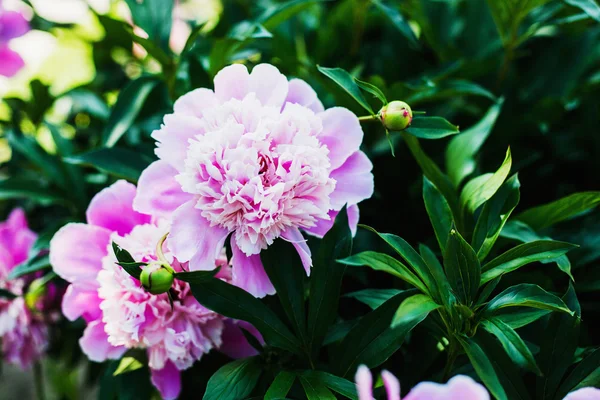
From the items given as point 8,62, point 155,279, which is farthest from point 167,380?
point 8,62

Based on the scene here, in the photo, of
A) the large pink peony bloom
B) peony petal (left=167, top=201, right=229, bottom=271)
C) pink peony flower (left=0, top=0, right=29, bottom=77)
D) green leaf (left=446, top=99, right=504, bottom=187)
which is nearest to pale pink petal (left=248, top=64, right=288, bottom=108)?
the large pink peony bloom

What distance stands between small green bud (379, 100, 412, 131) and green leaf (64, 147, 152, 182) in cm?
26

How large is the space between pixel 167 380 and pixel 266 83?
282 millimetres

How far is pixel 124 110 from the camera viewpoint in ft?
2.19

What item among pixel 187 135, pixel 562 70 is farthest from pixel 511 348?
pixel 562 70

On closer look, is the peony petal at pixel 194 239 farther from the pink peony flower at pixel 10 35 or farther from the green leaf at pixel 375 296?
the pink peony flower at pixel 10 35

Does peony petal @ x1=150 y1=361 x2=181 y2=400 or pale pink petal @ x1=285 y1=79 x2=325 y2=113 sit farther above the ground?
pale pink petal @ x1=285 y1=79 x2=325 y2=113

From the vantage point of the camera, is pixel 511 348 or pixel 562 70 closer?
pixel 511 348

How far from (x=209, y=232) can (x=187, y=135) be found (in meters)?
0.08

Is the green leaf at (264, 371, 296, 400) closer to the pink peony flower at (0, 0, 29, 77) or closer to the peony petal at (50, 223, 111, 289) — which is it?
the peony petal at (50, 223, 111, 289)

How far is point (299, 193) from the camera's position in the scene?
46 centimetres

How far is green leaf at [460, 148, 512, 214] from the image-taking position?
1.55ft

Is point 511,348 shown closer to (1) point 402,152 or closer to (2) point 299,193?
(2) point 299,193

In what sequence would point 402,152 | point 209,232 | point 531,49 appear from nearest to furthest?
point 209,232
point 402,152
point 531,49
